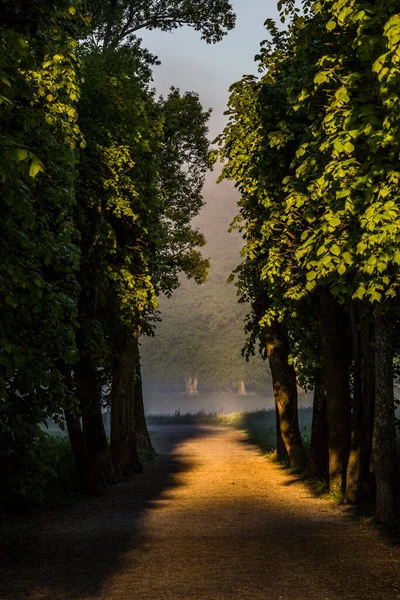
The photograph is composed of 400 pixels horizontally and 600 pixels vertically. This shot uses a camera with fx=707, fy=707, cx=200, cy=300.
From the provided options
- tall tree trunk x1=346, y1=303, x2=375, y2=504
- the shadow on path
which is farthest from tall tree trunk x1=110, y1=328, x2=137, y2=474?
tall tree trunk x1=346, y1=303, x2=375, y2=504

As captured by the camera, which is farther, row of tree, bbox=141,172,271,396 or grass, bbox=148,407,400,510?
row of tree, bbox=141,172,271,396

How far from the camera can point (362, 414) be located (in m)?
15.3

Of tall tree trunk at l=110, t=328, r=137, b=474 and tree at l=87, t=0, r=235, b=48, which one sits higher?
tree at l=87, t=0, r=235, b=48

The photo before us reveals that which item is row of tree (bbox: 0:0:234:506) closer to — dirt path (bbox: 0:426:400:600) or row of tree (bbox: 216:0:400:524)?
dirt path (bbox: 0:426:400:600)

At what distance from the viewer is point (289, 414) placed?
2531 cm

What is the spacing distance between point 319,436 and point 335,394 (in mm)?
3502

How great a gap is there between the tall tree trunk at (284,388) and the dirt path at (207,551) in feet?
16.7

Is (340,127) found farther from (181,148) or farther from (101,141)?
(181,148)

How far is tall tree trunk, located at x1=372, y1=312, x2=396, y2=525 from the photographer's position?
12711 mm

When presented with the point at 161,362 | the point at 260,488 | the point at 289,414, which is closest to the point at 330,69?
the point at 260,488

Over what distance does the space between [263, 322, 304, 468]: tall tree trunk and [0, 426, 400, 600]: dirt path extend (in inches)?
200

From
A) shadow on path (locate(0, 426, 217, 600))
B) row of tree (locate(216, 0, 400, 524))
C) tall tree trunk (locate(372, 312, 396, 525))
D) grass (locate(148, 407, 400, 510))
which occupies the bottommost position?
shadow on path (locate(0, 426, 217, 600))

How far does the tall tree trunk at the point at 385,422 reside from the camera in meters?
12.7

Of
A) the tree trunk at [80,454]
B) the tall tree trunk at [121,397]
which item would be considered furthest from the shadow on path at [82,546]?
the tall tree trunk at [121,397]
